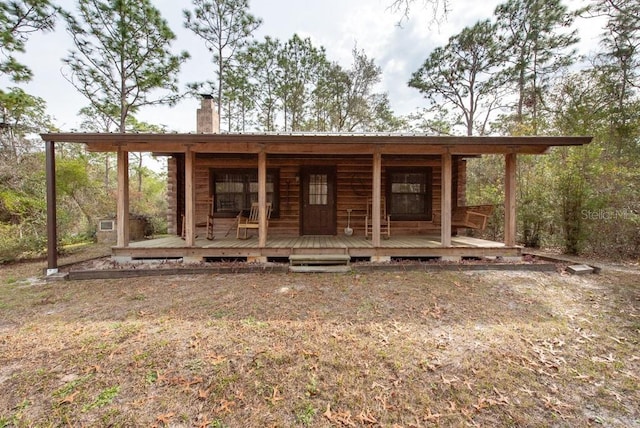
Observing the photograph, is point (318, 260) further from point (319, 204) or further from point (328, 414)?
point (328, 414)

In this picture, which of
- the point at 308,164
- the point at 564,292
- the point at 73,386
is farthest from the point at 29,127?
the point at 564,292

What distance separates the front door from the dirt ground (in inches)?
136

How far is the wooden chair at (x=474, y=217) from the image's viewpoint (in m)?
5.69

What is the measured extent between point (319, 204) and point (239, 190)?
225 cm

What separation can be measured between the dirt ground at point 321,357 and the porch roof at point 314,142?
272cm

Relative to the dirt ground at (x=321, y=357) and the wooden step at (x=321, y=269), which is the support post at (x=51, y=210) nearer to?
the dirt ground at (x=321, y=357)

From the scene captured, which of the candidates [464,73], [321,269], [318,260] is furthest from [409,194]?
[464,73]

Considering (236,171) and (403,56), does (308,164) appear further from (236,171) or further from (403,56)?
(403,56)

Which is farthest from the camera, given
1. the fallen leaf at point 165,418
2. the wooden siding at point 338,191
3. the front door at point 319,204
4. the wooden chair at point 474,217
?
the front door at point 319,204

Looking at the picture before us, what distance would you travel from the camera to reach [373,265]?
5047mm

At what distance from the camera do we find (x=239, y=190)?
7219 mm

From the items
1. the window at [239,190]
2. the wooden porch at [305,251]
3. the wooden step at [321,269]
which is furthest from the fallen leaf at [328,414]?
the window at [239,190]

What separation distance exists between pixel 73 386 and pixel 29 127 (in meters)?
14.6

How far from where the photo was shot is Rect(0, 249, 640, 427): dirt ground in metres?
1.68
